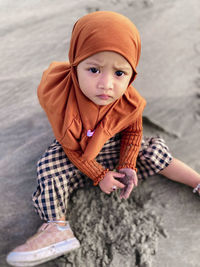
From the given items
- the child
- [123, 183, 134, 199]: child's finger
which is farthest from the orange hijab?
[123, 183, 134, 199]: child's finger

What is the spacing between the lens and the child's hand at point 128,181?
4.76ft

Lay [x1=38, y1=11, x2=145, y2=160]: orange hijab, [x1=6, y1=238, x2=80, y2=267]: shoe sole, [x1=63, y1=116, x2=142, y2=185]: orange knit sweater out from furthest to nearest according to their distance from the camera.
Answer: [x1=63, y1=116, x2=142, y2=185]: orange knit sweater → [x1=6, y1=238, x2=80, y2=267]: shoe sole → [x1=38, y1=11, x2=145, y2=160]: orange hijab

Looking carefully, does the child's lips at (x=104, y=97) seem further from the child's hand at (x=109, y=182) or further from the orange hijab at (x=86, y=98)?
the child's hand at (x=109, y=182)

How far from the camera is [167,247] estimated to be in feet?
4.77

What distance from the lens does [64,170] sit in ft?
4.94

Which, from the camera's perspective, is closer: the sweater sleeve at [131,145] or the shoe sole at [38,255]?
the shoe sole at [38,255]

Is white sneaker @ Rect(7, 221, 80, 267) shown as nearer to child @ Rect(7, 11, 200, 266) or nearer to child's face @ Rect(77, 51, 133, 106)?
child @ Rect(7, 11, 200, 266)

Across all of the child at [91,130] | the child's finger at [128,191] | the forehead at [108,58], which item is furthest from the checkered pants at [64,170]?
the forehead at [108,58]

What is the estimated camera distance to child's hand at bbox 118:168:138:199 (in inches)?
57.1

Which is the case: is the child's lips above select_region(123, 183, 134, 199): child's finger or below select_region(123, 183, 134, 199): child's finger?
above

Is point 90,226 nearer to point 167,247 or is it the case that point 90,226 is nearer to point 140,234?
point 140,234

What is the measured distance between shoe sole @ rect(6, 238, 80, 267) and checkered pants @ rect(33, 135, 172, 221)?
0.15 metres

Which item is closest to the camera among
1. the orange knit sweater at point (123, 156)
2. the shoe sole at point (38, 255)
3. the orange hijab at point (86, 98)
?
the orange hijab at point (86, 98)

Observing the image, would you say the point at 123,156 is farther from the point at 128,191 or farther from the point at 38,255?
the point at 38,255
